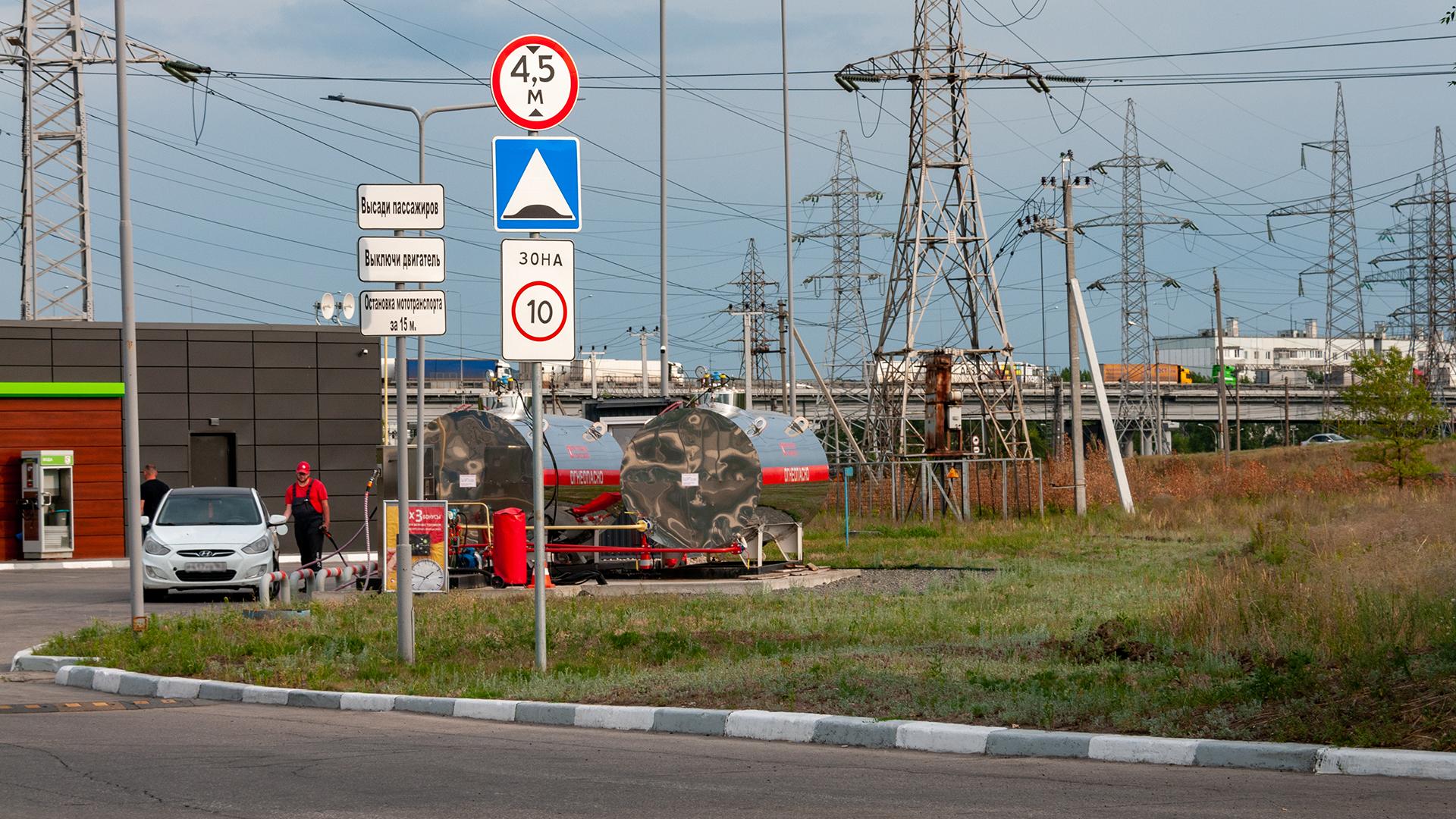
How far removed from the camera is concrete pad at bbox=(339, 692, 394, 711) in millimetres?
11445

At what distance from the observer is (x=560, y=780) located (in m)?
8.11

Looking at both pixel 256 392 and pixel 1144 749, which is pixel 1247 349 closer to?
pixel 256 392

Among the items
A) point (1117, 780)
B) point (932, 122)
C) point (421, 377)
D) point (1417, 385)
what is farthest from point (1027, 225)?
point (1117, 780)

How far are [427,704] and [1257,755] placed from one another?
6.03 meters

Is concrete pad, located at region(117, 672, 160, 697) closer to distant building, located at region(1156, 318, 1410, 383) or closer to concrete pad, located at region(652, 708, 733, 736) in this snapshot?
concrete pad, located at region(652, 708, 733, 736)

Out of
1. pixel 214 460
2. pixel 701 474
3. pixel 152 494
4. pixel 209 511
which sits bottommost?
pixel 209 511

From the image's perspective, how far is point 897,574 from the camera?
23641mm

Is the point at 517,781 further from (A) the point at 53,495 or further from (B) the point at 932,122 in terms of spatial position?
(B) the point at 932,122

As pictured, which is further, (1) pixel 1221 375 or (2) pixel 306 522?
(1) pixel 1221 375

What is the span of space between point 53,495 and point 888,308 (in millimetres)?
23111

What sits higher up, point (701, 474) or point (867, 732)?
point (701, 474)

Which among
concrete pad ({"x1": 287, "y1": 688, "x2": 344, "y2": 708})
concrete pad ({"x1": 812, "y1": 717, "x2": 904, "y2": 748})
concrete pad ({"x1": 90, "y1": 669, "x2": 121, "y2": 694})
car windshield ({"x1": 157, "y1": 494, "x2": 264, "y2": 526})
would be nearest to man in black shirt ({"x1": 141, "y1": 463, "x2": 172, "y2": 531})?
car windshield ({"x1": 157, "y1": 494, "x2": 264, "y2": 526})

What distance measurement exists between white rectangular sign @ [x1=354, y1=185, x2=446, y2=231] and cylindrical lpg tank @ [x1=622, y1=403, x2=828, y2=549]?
11189 millimetres

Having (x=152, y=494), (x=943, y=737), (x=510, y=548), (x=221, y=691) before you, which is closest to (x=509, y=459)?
(x=510, y=548)
